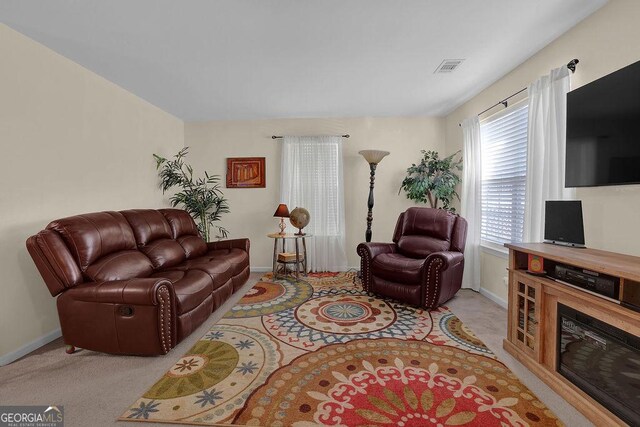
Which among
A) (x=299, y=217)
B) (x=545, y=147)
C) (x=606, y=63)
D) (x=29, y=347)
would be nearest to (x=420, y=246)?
(x=545, y=147)

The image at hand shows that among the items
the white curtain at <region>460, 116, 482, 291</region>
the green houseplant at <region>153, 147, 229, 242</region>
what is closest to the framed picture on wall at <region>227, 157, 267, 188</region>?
the green houseplant at <region>153, 147, 229, 242</region>

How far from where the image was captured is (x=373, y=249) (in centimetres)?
342

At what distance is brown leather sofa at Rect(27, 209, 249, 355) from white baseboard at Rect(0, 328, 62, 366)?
403mm

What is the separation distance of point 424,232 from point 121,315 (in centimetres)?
323

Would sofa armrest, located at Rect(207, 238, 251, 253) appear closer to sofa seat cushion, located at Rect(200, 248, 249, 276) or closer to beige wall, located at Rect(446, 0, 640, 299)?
sofa seat cushion, located at Rect(200, 248, 249, 276)

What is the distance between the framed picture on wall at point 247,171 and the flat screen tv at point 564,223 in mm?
3690

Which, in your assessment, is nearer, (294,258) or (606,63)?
(606,63)

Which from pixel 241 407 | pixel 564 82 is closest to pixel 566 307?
pixel 564 82

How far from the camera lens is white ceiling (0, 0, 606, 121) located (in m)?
1.95

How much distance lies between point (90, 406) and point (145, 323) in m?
0.53

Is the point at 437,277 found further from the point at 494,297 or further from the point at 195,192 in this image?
the point at 195,192

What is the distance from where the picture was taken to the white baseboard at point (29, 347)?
2.07m

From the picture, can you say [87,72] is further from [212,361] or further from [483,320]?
[483,320]

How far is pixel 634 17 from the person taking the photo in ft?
5.86
